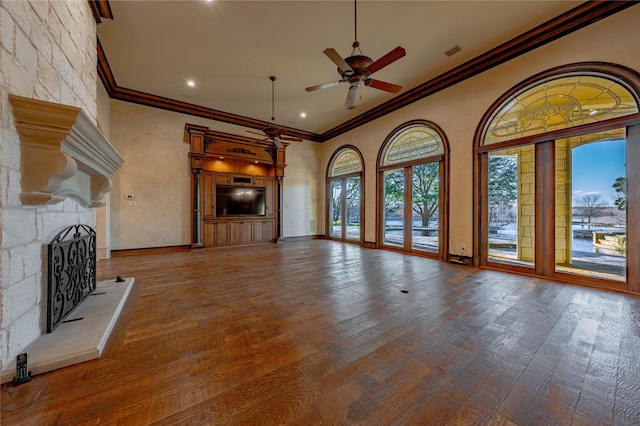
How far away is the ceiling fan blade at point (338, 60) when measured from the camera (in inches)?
107

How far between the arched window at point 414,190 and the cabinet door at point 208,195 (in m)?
4.63

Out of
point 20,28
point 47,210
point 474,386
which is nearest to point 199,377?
point 474,386

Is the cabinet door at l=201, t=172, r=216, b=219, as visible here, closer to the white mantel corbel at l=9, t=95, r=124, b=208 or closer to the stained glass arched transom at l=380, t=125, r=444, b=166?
the stained glass arched transom at l=380, t=125, r=444, b=166

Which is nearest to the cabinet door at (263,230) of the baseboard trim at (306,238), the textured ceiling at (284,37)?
the baseboard trim at (306,238)

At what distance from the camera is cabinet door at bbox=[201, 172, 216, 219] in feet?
21.2

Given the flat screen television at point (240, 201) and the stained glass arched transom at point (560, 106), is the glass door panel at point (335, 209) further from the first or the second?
the stained glass arched transom at point (560, 106)

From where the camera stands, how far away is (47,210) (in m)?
1.87

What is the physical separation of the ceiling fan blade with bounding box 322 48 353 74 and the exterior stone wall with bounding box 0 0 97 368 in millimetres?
2396

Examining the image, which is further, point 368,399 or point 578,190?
point 578,190

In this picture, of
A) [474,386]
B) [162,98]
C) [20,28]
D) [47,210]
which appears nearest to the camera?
[474,386]

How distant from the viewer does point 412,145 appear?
18.8 ft

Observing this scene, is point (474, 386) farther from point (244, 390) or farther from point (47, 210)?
point (47, 210)

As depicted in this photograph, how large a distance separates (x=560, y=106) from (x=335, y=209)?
19.2 ft

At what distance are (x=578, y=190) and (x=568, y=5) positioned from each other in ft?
8.24
